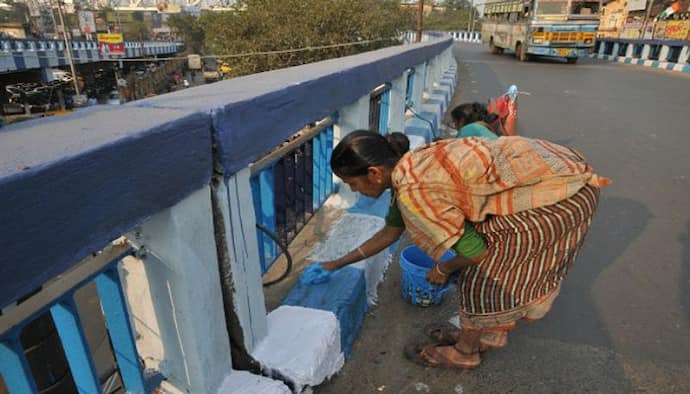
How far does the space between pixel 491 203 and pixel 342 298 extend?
0.89m

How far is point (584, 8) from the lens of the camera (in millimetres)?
17359

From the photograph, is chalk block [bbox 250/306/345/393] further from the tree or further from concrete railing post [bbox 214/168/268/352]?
the tree

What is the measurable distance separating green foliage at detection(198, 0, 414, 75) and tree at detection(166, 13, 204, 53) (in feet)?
173

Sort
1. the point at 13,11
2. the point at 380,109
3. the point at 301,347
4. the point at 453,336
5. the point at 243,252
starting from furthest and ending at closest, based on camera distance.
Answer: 1. the point at 13,11
2. the point at 380,109
3. the point at 453,336
4. the point at 301,347
5. the point at 243,252

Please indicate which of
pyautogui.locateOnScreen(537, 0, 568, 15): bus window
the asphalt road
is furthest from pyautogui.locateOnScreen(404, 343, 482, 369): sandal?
pyautogui.locateOnScreen(537, 0, 568, 15): bus window

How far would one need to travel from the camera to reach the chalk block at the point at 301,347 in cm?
171

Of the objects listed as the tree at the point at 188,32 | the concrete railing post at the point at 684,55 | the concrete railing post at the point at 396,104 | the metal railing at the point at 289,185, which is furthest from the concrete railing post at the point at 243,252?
the tree at the point at 188,32

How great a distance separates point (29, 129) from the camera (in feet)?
3.41

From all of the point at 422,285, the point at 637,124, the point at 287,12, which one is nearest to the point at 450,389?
the point at 422,285

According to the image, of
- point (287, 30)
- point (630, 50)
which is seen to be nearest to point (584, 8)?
point (630, 50)

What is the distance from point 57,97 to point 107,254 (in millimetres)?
38903

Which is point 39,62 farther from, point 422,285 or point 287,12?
point 422,285

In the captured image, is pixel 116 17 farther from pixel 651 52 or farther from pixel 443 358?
pixel 443 358

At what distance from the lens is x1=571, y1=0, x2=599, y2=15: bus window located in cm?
1725
